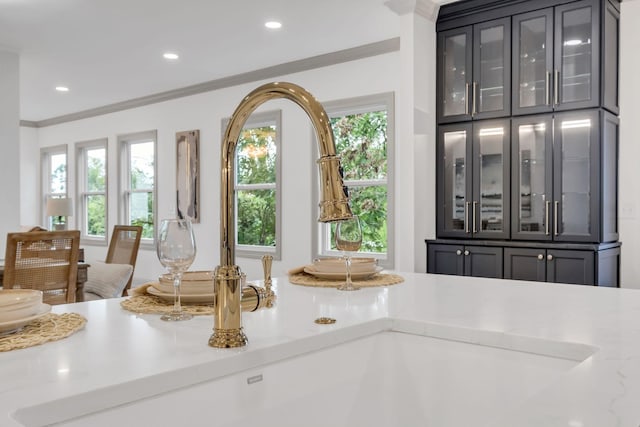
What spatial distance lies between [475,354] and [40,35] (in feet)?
15.7

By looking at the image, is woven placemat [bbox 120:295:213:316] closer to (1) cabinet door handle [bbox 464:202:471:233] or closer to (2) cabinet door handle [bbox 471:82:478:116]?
(1) cabinet door handle [bbox 464:202:471:233]

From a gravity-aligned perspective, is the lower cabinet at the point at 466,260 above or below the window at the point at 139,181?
below

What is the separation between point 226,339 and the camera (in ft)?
2.97

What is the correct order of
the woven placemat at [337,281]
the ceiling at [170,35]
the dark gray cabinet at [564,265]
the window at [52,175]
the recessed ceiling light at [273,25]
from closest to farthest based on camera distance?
the woven placemat at [337,281], the dark gray cabinet at [564,265], the ceiling at [170,35], the recessed ceiling light at [273,25], the window at [52,175]

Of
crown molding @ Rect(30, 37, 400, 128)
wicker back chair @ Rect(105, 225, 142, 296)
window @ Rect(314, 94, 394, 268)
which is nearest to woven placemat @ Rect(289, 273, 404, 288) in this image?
wicker back chair @ Rect(105, 225, 142, 296)

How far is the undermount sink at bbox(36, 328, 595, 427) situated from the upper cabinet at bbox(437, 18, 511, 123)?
2.99m

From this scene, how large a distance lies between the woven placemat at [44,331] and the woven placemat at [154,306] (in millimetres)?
127

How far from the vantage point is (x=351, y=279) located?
65.0 inches

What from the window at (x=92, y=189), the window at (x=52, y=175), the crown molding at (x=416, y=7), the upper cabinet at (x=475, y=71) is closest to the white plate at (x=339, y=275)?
the upper cabinet at (x=475, y=71)

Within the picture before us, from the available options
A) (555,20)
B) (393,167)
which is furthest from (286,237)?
(555,20)

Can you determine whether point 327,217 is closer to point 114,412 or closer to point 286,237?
point 114,412

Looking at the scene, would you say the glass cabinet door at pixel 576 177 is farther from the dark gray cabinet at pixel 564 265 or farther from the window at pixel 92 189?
the window at pixel 92 189

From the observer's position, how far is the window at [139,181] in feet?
23.9

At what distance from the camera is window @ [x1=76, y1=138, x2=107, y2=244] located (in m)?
8.04
